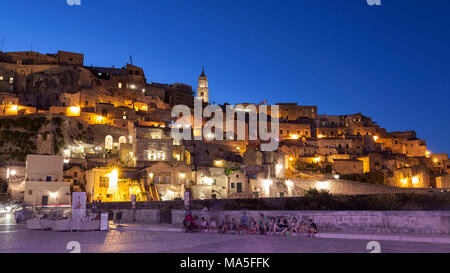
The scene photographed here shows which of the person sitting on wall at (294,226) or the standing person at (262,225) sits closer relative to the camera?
the person sitting on wall at (294,226)

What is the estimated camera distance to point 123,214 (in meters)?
23.5

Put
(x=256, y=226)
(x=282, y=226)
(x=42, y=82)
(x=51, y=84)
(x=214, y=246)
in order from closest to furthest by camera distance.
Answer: (x=214, y=246) < (x=282, y=226) < (x=256, y=226) < (x=51, y=84) < (x=42, y=82)

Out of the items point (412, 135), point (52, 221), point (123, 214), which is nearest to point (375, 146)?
point (412, 135)

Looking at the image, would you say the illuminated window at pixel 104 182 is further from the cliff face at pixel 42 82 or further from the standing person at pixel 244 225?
the cliff face at pixel 42 82

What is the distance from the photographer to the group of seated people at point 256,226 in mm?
13703

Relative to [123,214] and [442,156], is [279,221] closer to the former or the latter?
[123,214]

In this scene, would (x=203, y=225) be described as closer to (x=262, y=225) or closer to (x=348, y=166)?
(x=262, y=225)

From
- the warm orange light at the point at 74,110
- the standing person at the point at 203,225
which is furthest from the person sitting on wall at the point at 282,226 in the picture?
the warm orange light at the point at 74,110

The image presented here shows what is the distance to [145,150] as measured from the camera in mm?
54094

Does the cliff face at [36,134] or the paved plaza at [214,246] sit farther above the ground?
the cliff face at [36,134]

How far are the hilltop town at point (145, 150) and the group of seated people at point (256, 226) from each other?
91.1 feet

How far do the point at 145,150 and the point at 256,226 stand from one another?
Result: 41284 mm

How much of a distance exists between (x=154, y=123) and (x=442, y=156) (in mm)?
61469

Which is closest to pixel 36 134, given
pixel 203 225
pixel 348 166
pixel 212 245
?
pixel 203 225
